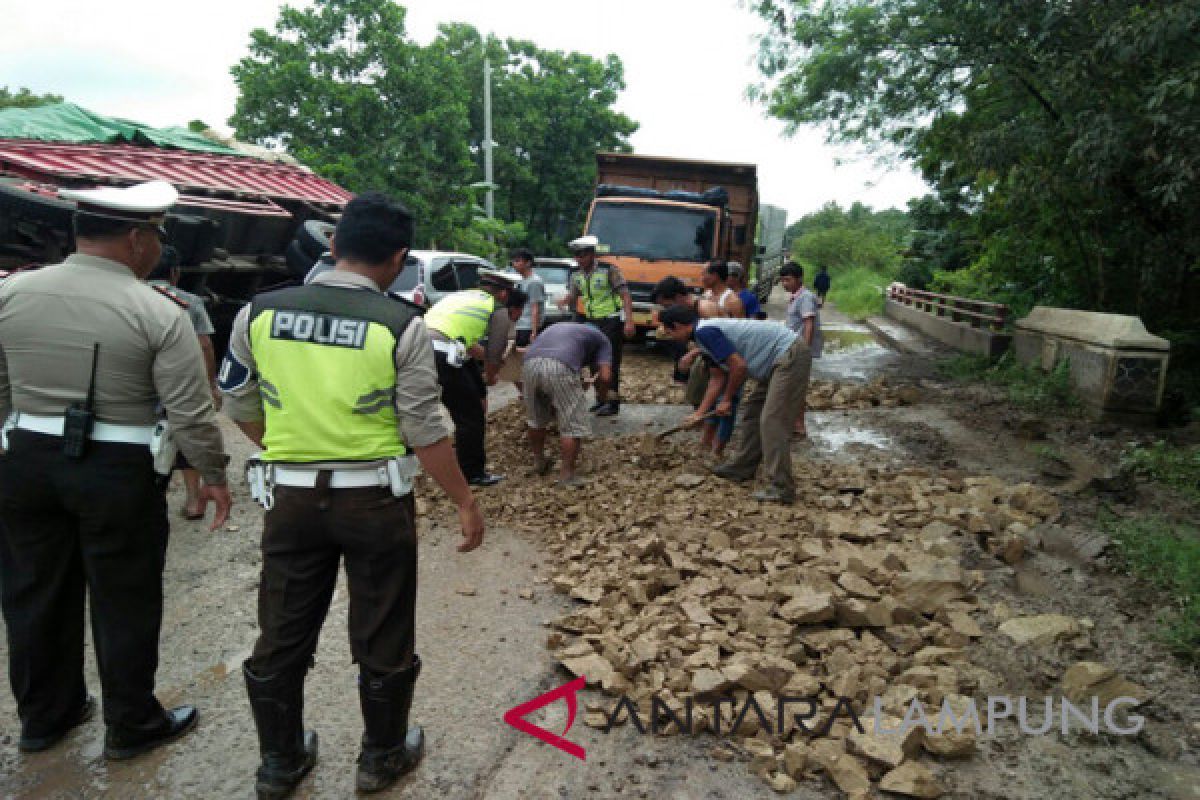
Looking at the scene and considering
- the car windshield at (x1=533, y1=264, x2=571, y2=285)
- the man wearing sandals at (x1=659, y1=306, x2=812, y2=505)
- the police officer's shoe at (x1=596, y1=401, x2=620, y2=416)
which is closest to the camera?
the man wearing sandals at (x1=659, y1=306, x2=812, y2=505)

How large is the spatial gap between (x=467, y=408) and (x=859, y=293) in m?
24.9

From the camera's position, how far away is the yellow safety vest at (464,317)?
4.98 meters

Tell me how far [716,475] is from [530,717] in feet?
10.3

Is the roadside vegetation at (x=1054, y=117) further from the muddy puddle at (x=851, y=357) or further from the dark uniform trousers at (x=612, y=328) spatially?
the dark uniform trousers at (x=612, y=328)

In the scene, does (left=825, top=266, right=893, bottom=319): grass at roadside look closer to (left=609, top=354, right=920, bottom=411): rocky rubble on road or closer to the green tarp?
(left=609, top=354, right=920, bottom=411): rocky rubble on road

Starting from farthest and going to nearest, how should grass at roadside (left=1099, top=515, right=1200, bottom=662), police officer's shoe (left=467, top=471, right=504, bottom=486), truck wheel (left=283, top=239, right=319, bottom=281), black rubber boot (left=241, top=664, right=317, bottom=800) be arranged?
truck wheel (left=283, top=239, right=319, bottom=281), police officer's shoe (left=467, top=471, right=504, bottom=486), grass at roadside (left=1099, top=515, right=1200, bottom=662), black rubber boot (left=241, top=664, right=317, bottom=800)

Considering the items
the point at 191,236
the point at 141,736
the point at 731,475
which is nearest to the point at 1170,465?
the point at 731,475

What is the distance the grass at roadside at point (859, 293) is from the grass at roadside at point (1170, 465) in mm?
17168

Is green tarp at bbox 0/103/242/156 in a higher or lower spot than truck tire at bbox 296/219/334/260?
higher

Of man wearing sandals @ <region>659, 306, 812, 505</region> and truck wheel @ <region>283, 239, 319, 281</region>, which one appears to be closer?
man wearing sandals @ <region>659, 306, 812, 505</region>

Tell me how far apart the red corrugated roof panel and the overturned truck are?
0.05 feet

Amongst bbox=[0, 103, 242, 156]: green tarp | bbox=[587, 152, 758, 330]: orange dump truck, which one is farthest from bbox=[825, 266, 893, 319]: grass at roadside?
bbox=[0, 103, 242, 156]: green tarp

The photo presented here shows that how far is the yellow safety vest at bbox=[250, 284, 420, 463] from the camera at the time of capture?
2229 millimetres

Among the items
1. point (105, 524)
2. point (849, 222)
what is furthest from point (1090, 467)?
point (849, 222)
